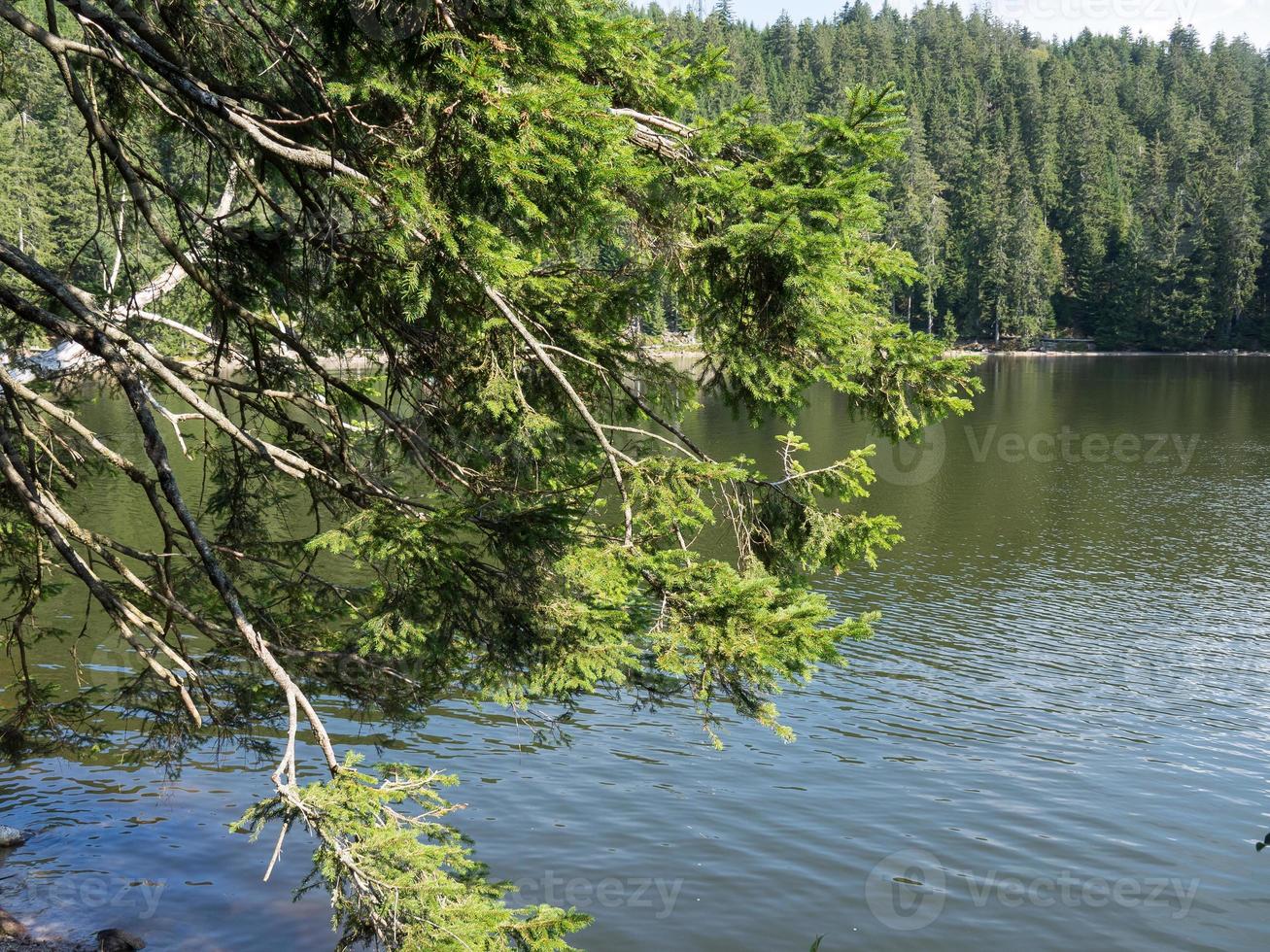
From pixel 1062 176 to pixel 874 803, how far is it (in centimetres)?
11502

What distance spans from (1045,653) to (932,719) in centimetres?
375

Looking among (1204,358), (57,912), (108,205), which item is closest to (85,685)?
(57,912)

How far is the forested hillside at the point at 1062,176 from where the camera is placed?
297ft

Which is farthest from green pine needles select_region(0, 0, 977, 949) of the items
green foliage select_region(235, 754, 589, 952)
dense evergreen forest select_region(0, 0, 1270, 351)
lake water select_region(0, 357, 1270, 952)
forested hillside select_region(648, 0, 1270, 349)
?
forested hillside select_region(648, 0, 1270, 349)

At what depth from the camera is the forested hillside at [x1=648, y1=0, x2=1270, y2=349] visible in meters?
90.6

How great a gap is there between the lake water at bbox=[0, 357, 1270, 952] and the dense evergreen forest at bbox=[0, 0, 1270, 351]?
4765cm

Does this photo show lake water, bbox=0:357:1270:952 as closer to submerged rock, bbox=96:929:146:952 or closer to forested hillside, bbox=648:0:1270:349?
submerged rock, bbox=96:929:146:952

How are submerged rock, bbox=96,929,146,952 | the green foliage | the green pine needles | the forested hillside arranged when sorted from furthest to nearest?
1. the forested hillside
2. submerged rock, bbox=96,929,146,952
3. the green pine needles
4. the green foliage

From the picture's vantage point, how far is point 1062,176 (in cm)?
11244

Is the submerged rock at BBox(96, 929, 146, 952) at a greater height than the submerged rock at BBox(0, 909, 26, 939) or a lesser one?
lesser

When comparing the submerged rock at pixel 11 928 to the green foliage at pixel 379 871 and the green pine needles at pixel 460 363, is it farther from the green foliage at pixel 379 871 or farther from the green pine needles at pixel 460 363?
the green foliage at pixel 379 871

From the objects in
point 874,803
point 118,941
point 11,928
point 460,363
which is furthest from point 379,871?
point 874,803

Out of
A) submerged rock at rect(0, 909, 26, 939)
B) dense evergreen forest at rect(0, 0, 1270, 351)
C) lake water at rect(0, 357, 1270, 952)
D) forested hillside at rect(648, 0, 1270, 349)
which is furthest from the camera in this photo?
forested hillside at rect(648, 0, 1270, 349)

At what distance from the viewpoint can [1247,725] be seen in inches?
558
